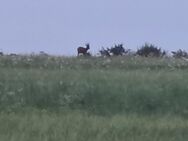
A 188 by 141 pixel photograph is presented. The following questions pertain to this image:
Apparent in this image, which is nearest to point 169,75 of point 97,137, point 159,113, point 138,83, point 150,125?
point 138,83

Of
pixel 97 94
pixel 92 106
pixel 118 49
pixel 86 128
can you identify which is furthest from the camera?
pixel 118 49

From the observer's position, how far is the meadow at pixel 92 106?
10.4m

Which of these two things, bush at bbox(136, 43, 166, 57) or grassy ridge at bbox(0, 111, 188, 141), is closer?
grassy ridge at bbox(0, 111, 188, 141)

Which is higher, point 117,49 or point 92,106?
point 117,49

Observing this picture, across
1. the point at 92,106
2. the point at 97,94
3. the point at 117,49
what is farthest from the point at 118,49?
the point at 92,106

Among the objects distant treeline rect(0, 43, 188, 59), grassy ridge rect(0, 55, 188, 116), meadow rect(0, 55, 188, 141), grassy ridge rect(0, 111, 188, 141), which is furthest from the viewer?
distant treeline rect(0, 43, 188, 59)

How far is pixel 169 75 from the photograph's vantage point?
17750 millimetres

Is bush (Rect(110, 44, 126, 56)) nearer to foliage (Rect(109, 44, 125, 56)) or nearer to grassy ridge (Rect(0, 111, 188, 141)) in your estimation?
foliage (Rect(109, 44, 125, 56))

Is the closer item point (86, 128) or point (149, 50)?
point (86, 128)

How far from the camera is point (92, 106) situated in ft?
47.6

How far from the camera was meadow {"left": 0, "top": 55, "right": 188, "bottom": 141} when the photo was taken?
1045cm

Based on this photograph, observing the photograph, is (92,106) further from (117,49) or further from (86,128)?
(117,49)

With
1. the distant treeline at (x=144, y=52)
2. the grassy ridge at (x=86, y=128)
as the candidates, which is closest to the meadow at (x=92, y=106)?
the grassy ridge at (x=86, y=128)

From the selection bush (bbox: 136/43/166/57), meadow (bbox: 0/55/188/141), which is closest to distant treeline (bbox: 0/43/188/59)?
bush (bbox: 136/43/166/57)
